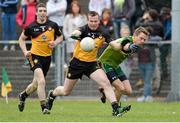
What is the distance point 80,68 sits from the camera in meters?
17.6

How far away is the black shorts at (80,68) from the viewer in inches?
691

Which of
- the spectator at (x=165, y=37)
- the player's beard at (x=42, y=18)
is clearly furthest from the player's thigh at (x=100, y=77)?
the spectator at (x=165, y=37)

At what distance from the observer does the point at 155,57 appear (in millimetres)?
23734

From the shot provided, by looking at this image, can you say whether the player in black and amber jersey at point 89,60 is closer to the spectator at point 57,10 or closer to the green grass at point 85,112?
the green grass at point 85,112

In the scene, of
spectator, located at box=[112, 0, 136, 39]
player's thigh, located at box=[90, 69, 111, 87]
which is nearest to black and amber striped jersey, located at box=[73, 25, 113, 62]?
player's thigh, located at box=[90, 69, 111, 87]

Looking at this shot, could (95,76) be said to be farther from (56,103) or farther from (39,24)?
(56,103)

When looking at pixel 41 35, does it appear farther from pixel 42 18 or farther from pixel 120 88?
pixel 120 88

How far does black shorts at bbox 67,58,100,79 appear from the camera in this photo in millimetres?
17562

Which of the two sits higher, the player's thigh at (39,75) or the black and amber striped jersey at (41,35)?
the black and amber striped jersey at (41,35)

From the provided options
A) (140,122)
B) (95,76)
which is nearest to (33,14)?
(95,76)

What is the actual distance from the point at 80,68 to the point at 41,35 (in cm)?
164

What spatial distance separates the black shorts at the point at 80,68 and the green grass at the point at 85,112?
32.8 inches

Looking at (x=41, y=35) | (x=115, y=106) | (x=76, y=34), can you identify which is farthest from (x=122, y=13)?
(x=115, y=106)

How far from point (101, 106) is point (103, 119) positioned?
5328 mm
